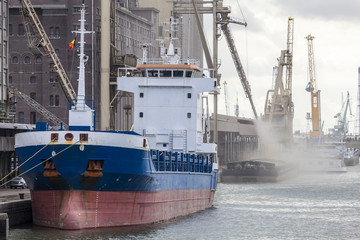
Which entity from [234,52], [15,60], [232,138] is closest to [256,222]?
[15,60]

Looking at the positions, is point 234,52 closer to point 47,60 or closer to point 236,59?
point 236,59

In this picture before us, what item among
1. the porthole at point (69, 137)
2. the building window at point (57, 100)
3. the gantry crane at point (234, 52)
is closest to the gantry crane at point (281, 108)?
the gantry crane at point (234, 52)

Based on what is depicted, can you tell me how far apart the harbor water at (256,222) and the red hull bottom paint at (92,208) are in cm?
39

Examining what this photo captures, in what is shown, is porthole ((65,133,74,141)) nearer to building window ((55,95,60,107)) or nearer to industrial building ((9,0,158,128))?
industrial building ((9,0,158,128))

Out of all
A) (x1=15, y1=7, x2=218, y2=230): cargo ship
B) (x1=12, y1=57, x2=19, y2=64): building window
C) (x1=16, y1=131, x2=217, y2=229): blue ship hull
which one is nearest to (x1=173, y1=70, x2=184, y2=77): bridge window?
(x1=15, y1=7, x2=218, y2=230): cargo ship

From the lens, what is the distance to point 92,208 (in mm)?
36250

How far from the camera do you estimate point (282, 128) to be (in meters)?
124

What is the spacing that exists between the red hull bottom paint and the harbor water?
390 mm

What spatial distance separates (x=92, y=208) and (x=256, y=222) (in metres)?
11.7

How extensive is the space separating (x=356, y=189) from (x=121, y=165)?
144 ft

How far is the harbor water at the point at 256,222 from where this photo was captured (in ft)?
120

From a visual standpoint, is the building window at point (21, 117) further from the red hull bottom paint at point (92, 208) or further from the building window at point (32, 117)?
the red hull bottom paint at point (92, 208)

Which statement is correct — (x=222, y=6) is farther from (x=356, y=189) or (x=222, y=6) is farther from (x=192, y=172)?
(x=192, y=172)

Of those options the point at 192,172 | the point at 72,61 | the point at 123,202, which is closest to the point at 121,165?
the point at 123,202
